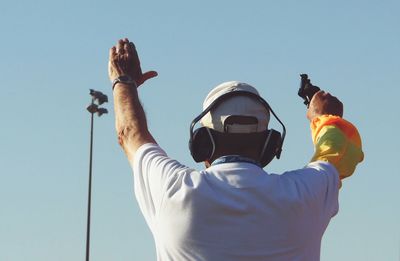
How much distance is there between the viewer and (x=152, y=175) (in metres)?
5.13

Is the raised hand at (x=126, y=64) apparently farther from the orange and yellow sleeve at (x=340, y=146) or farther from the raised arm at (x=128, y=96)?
the orange and yellow sleeve at (x=340, y=146)

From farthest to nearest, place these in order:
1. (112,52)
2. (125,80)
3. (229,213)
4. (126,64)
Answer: (112,52) < (126,64) < (125,80) < (229,213)

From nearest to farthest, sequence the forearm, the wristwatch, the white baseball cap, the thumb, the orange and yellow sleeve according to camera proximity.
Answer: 1. the white baseball cap
2. the forearm
3. the orange and yellow sleeve
4. the wristwatch
5. the thumb

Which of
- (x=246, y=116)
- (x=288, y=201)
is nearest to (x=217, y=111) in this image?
(x=246, y=116)

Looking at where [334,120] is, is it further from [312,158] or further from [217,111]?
[217,111]

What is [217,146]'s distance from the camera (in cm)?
522

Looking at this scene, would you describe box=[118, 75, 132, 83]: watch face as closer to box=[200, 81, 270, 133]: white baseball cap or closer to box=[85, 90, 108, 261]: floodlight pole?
box=[200, 81, 270, 133]: white baseball cap

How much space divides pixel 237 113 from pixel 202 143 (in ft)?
0.61

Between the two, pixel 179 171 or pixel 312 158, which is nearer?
pixel 179 171

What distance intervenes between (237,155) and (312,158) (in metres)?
0.48

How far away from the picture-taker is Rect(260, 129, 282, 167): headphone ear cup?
17.1ft

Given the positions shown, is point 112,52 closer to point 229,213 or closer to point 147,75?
point 147,75

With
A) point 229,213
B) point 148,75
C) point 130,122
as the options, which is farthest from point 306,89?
point 229,213

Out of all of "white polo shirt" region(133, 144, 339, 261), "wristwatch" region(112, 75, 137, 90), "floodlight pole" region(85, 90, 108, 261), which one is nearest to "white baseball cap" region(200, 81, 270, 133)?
"white polo shirt" region(133, 144, 339, 261)
